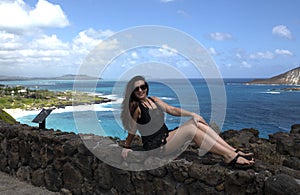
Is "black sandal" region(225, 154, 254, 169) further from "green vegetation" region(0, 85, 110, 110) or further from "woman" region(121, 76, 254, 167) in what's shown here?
"green vegetation" region(0, 85, 110, 110)

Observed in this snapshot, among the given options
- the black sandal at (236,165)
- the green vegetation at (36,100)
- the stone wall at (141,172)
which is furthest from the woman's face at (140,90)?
the green vegetation at (36,100)

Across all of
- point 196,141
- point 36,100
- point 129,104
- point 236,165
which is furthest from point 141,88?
point 36,100

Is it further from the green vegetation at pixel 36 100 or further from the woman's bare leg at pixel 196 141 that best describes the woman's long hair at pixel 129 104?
the green vegetation at pixel 36 100

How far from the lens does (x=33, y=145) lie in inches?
194

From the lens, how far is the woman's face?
3.87 metres

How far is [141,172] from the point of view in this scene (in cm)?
351

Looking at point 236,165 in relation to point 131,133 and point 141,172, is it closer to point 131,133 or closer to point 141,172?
point 141,172

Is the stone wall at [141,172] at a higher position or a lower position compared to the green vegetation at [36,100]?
higher

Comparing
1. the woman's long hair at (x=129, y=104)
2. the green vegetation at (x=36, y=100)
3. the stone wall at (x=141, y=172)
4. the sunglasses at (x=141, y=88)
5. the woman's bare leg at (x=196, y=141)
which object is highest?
the sunglasses at (x=141, y=88)

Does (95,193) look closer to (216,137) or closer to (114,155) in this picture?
(114,155)

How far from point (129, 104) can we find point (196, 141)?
96 centimetres

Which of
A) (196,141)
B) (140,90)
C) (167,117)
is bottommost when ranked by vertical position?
(167,117)

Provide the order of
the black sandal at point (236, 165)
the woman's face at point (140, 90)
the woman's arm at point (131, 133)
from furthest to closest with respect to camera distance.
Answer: the woman's face at point (140, 90) → the woman's arm at point (131, 133) → the black sandal at point (236, 165)

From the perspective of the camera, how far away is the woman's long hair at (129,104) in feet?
12.3
